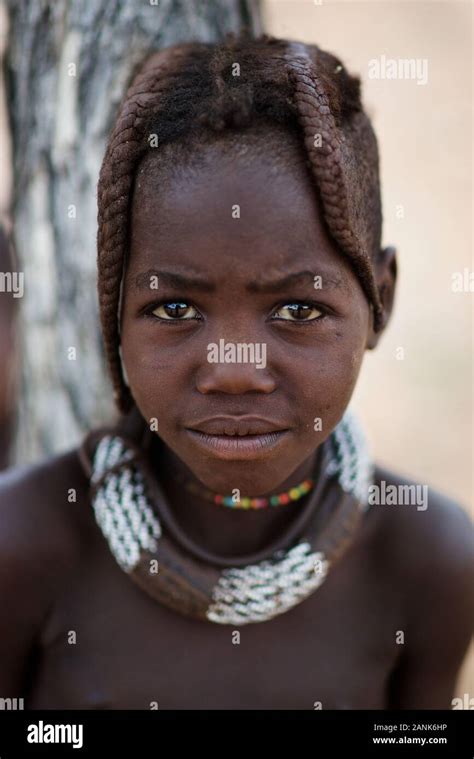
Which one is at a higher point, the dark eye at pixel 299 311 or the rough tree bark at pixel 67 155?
the rough tree bark at pixel 67 155

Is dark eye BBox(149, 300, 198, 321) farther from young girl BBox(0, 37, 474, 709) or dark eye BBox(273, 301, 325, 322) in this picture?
dark eye BBox(273, 301, 325, 322)

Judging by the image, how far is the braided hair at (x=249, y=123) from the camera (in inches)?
A: 59.4

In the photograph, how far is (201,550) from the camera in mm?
1842

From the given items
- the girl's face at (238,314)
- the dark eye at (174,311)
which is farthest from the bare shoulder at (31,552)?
the dark eye at (174,311)

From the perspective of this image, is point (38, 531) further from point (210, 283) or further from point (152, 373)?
point (210, 283)

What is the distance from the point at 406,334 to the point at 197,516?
3939 mm

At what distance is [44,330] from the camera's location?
2.51m

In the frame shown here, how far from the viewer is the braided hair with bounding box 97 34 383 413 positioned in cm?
151

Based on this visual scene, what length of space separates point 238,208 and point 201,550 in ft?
2.47

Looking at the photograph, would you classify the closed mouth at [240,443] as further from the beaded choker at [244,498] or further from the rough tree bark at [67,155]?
the rough tree bark at [67,155]

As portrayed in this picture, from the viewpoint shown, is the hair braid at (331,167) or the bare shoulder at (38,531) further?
the bare shoulder at (38,531)

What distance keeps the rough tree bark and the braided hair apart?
0.58 metres

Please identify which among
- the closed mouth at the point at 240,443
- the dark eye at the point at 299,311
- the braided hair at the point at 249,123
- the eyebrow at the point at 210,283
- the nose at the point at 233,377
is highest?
the braided hair at the point at 249,123

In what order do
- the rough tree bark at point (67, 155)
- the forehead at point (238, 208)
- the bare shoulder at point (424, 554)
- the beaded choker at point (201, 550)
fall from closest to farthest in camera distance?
the forehead at point (238, 208) → the beaded choker at point (201, 550) → the bare shoulder at point (424, 554) → the rough tree bark at point (67, 155)
